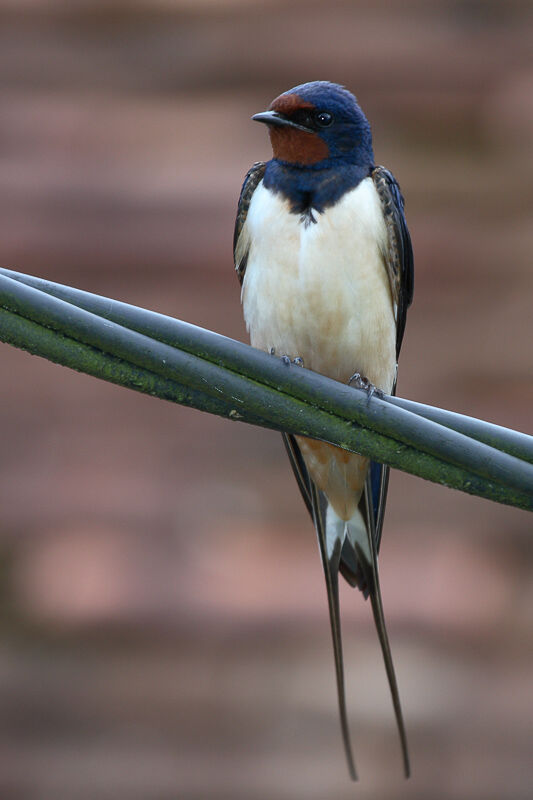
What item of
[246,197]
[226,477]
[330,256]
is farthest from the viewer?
[226,477]

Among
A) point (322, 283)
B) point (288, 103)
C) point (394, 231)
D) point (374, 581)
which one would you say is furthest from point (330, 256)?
point (374, 581)

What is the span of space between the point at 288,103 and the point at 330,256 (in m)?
0.26

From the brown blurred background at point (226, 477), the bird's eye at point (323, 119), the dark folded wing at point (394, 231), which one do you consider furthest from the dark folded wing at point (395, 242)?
the brown blurred background at point (226, 477)

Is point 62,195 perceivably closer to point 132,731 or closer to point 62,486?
point 62,486

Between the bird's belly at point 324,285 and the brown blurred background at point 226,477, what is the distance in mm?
1657

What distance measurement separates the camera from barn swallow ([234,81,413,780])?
1.62 metres

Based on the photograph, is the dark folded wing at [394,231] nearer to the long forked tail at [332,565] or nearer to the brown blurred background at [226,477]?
the long forked tail at [332,565]

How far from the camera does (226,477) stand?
350cm

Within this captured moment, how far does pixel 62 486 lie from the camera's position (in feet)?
11.3

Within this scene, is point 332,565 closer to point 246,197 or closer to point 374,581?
point 374,581

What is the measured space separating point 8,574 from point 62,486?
350 millimetres

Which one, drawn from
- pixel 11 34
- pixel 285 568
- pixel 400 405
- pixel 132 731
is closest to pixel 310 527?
pixel 285 568

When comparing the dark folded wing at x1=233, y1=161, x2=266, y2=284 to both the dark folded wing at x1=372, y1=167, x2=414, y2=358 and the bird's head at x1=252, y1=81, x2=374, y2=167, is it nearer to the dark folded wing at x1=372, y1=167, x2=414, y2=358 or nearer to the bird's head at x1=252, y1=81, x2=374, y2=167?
the bird's head at x1=252, y1=81, x2=374, y2=167

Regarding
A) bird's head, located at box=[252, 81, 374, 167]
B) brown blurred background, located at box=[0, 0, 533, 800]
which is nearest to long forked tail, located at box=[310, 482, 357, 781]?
bird's head, located at box=[252, 81, 374, 167]
